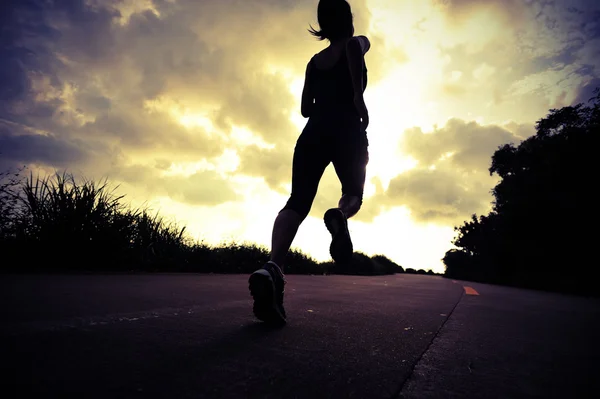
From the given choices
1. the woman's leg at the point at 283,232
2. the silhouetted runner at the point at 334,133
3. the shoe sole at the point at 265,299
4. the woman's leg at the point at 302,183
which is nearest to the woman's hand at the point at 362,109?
the silhouetted runner at the point at 334,133

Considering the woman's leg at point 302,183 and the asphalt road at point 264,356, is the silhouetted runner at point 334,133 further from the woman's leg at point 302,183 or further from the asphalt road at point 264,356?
the asphalt road at point 264,356

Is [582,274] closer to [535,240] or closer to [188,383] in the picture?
[535,240]

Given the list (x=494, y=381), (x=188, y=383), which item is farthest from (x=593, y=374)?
(x=188, y=383)

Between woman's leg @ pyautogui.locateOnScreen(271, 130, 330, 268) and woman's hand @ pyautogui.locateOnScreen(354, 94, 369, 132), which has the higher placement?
woman's hand @ pyautogui.locateOnScreen(354, 94, 369, 132)

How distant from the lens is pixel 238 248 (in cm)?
972

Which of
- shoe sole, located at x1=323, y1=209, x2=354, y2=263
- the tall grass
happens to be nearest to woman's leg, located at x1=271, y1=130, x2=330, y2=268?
shoe sole, located at x1=323, y1=209, x2=354, y2=263

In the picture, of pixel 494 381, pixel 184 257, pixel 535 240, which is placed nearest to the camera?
pixel 494 381

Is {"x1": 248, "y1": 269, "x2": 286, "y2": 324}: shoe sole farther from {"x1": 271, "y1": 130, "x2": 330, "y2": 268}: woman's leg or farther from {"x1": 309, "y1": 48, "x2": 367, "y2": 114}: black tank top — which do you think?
{"x1": 309, "y1": 48, "x2": 367, "y2": 114}: black tank top

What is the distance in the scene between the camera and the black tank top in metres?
2.35

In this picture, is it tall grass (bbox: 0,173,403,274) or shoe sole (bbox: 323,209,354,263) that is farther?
tall grass (bbox: 0,173,403,274)

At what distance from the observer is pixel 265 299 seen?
5.46 feet

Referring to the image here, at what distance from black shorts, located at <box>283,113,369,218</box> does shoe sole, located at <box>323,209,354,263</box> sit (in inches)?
6.7

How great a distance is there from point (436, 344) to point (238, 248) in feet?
28.4

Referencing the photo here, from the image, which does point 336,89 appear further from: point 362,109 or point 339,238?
point 339,238
